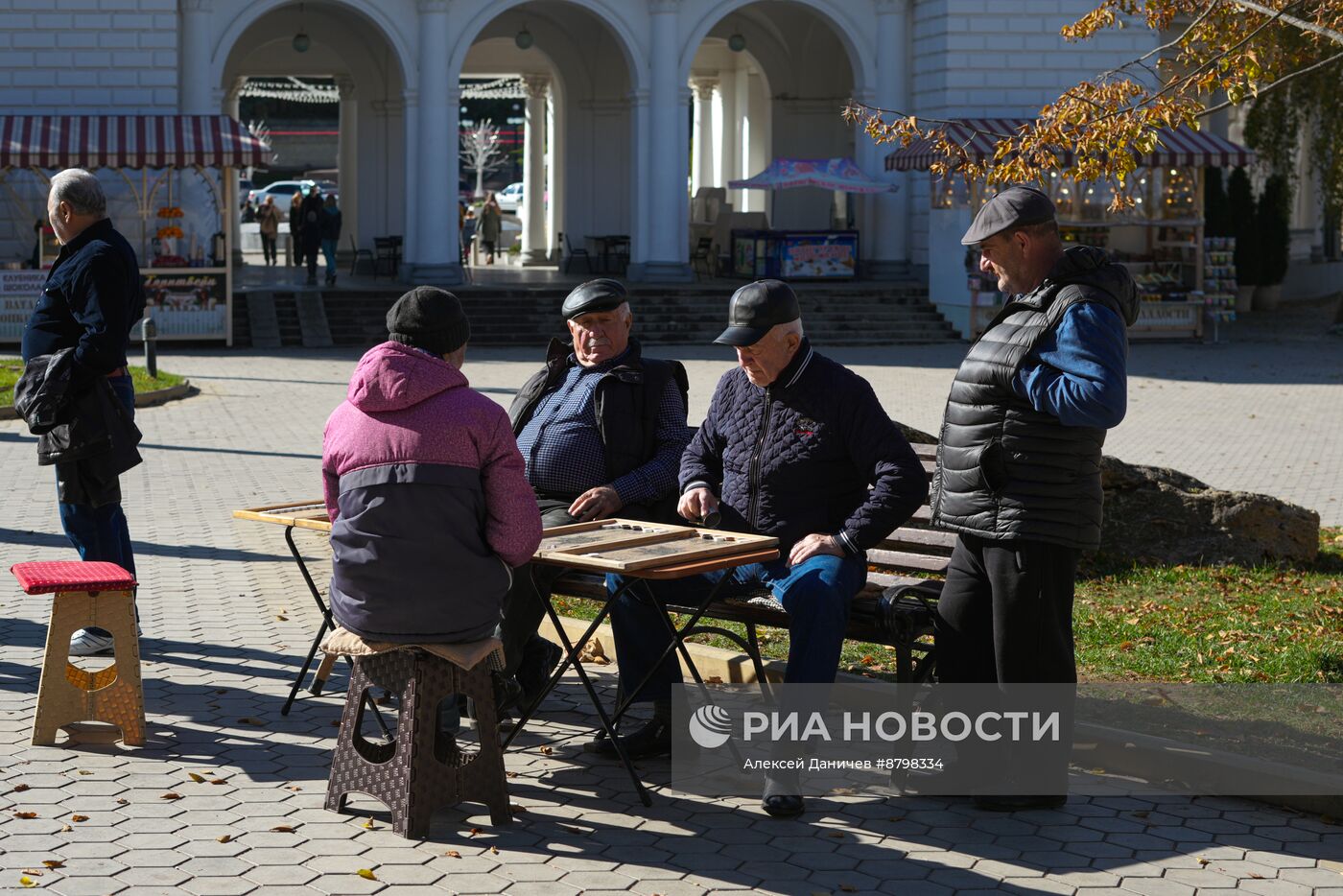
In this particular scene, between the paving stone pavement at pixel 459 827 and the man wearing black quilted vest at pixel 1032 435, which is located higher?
the man wearing black quilted vest at pixel 1032 435

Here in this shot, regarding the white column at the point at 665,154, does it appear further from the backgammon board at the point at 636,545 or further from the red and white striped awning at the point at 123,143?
the backgammon board at the point at 636,545

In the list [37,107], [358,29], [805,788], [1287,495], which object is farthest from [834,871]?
[358,29]

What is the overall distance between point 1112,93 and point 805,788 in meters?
4.54

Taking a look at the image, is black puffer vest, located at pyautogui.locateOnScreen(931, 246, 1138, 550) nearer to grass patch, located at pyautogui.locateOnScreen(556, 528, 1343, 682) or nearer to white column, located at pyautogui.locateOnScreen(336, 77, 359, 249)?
grass patch, located at pyautogui.locateOnScreen(556, 528, 1343, 682)

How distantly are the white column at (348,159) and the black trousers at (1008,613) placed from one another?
30447 mm

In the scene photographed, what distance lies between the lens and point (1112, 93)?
28.1ft

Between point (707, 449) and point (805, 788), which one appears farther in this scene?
point (707, 449)

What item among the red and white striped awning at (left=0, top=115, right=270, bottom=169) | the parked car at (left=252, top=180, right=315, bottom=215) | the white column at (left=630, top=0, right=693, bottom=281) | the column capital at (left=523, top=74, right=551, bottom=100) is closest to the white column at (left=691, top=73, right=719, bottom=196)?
the column capital at (left=523, top=74, right=551, bottom=100)

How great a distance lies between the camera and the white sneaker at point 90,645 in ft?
22.4

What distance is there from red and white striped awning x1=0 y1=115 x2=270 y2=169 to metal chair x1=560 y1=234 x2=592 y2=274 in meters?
9.89

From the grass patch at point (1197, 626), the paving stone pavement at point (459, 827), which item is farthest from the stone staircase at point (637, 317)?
the paving stone pavement at point (459, 827)

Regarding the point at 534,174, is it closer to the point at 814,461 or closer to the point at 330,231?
the point at 330,231

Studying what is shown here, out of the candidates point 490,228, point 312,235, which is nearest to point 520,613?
point 312,235

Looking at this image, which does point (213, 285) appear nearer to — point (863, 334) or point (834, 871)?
point (863, 334)
